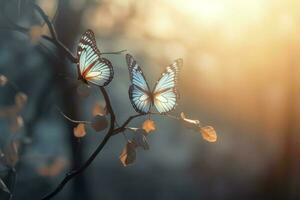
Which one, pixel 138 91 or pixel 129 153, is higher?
pixel 138 91

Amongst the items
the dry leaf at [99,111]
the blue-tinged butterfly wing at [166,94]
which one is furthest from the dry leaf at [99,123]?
the blue-tinged butterfly wing at [166,94]

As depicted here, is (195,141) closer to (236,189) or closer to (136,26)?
(236,189)

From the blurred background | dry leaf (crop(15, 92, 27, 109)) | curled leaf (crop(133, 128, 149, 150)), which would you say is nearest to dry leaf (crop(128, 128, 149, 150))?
curled leaf (crop(133, 128, 149, 150))

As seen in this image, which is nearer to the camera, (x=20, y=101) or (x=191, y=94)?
(x=20, y=101)

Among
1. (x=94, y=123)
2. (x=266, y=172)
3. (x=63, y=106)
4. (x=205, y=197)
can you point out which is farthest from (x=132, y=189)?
(x=94, y=123)

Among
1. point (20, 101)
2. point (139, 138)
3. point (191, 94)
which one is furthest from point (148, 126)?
point (191, 94)

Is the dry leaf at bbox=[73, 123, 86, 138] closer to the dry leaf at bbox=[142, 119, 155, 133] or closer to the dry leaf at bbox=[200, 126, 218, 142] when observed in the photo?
the dry leaf at bbox=[142, 119, 155, 133]

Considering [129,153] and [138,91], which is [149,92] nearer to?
[138,91]
